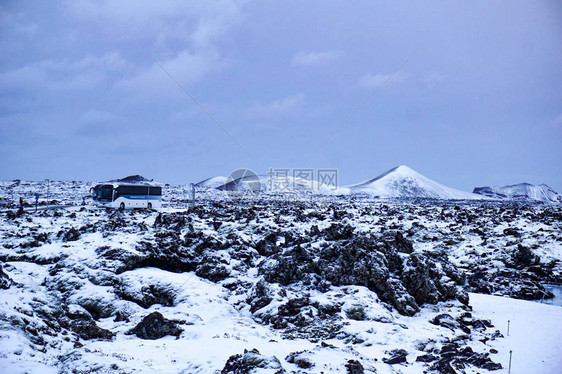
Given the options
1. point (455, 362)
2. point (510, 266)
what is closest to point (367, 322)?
point (455, 362)

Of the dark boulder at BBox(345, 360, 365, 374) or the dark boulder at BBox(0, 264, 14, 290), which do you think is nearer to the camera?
the dark boulder at BBox(345, 360, 365, 374)

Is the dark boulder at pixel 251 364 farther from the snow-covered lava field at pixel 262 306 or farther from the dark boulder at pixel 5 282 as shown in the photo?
the dark boulder at pixel 5 282

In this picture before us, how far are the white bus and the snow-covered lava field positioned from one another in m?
17.5

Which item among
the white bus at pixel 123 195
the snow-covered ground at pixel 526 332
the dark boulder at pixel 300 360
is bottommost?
the snow-covered ground at pixel 526 332

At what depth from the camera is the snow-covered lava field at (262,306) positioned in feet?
39.5

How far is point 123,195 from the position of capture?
50.1 m

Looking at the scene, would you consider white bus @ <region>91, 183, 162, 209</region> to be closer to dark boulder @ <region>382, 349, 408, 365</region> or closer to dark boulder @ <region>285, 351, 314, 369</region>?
dark boulder @ <region>285, 351, 314, 369</region>

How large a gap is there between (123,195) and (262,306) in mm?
38309

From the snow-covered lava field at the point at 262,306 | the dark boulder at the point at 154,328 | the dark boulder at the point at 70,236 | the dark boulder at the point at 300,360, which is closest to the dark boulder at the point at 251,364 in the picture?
the snow-covered lava field at the point at 262,306

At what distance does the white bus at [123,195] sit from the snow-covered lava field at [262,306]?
17451 mm

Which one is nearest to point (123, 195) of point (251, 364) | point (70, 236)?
point (70, 236)

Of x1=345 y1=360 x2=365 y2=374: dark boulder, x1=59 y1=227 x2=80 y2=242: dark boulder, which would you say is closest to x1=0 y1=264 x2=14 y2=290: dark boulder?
x1=59 y1=227 x2=80 y2=242: dark boulder

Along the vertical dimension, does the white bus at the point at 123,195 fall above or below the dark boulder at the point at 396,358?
above

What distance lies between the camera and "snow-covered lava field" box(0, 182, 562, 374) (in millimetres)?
12055
